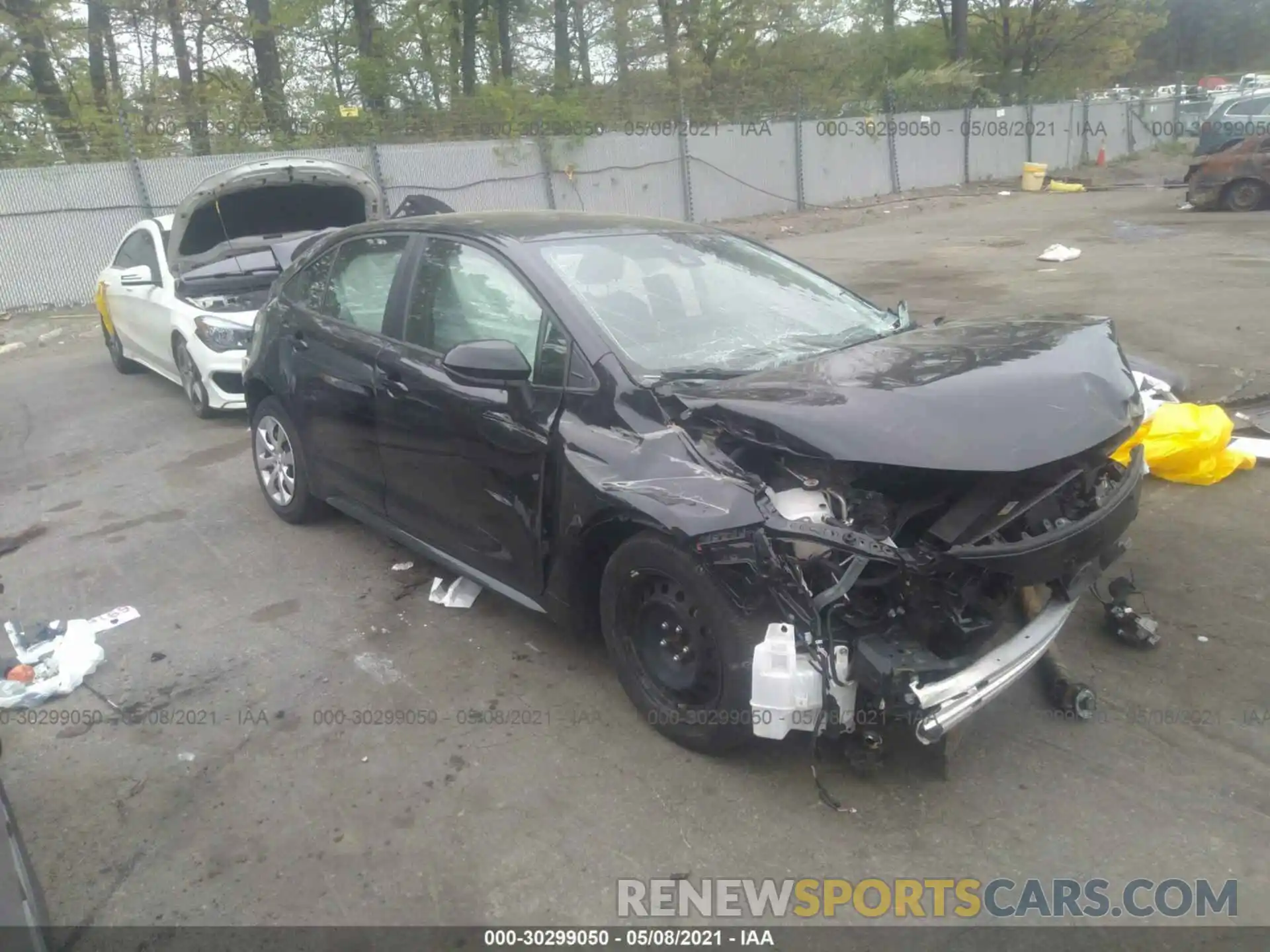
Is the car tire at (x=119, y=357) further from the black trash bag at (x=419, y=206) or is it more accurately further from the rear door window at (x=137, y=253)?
the black trash bag at (x=419, y=206)

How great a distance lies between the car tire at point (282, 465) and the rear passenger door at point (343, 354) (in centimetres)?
15

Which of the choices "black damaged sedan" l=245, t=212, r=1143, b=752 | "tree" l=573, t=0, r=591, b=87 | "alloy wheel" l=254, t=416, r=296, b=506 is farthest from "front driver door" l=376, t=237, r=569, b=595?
"tree" l=573, t=0, r=591, b=87

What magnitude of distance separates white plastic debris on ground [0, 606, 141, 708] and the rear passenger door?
3.88 feet

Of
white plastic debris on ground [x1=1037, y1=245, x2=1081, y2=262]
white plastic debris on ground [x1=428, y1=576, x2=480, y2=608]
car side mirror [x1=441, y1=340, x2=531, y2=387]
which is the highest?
car side mirror [x1=441, y1=340, x2=531, y2=387]

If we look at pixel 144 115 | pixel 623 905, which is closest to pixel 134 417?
pixel 623 905

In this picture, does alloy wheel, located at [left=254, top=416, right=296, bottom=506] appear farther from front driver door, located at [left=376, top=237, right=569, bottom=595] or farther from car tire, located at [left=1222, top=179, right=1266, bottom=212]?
car tire, located at [left=1222, top=179, right=1266, bottom=212]

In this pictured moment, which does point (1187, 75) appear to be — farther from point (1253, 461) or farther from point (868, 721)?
point (868, 721)

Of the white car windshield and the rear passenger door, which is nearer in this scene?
the white car windshield

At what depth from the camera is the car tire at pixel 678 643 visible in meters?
2.96

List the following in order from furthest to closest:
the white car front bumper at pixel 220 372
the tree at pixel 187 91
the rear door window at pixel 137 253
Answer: the tree at pixel 187 91
the rear door window at pixel 137 253
the white car front bumper at pixel 220 372

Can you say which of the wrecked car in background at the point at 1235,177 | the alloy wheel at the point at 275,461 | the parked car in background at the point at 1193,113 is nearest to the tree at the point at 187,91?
the alloy wheel at the point at 275,461

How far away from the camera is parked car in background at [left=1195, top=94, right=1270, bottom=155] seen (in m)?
21.8

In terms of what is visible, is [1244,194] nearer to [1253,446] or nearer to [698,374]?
[1253,446]

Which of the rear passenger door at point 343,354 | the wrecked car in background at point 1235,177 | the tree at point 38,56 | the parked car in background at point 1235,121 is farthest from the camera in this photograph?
the parked car in background at point 1235,121
